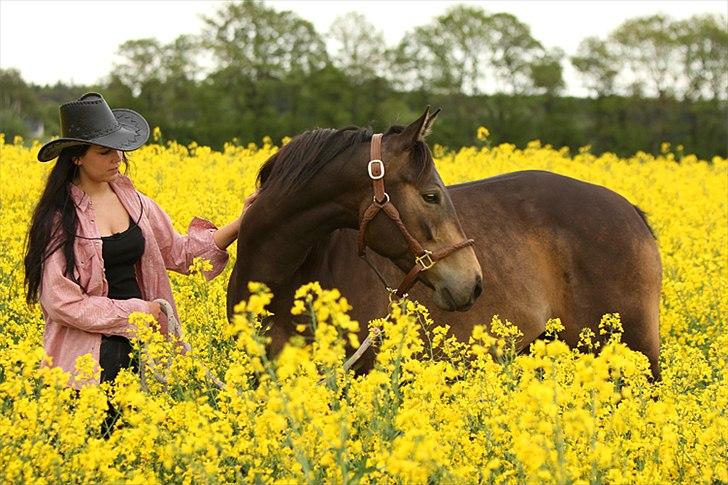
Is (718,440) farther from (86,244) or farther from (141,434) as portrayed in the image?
(86,244)

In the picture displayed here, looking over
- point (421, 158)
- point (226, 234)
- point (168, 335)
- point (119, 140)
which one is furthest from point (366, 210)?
point (119, 140)

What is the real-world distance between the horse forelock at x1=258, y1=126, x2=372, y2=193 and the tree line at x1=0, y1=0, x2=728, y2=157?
1975 centimetres

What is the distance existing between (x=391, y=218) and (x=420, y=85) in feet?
101

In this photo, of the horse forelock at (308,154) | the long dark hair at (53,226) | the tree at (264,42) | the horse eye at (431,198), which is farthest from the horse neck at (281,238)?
the tree at (264,42)

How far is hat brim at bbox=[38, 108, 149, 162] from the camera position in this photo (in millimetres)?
4289

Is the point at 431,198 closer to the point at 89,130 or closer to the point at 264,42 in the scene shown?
the point at 89,130

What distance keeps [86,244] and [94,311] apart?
1.03 ft

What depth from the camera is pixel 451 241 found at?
4273 millimetres

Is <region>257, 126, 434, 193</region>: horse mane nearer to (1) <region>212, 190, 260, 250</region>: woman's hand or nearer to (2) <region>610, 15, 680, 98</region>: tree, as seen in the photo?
(1) <region>212, 190, 260, 250</region>: woman's hand

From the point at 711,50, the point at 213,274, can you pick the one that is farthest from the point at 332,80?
the point at 213,274

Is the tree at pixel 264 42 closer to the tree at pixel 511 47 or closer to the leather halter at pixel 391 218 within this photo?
the tree at pixel 511 47

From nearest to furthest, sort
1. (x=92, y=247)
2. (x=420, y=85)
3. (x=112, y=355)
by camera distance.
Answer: (x=92, y=247), (x=112, y=355), (x=420, y=85)

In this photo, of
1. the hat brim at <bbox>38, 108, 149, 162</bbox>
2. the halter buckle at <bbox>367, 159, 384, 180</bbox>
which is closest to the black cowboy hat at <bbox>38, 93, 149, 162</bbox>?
the hat brim at <bbox>38, 108, 149, 162</bbox>

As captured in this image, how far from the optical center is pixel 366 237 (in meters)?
4.40
